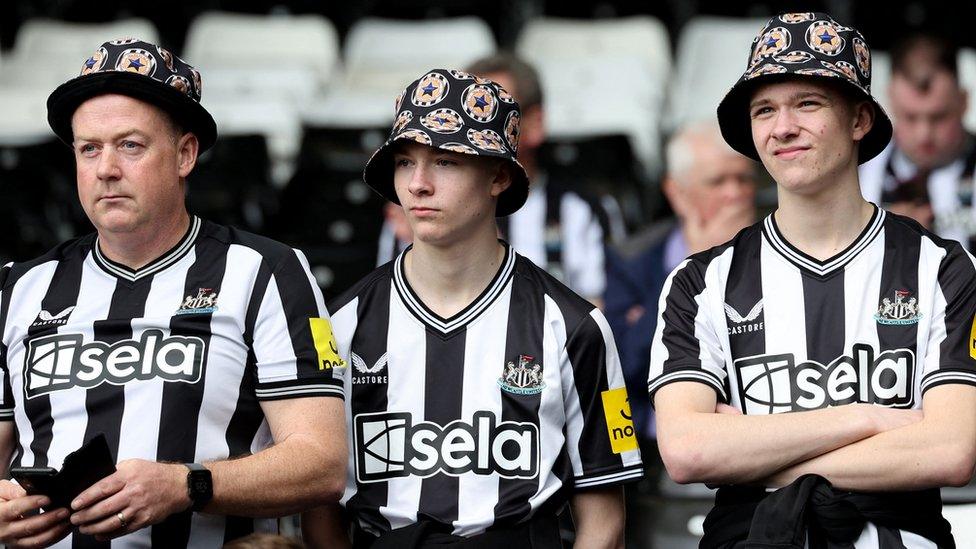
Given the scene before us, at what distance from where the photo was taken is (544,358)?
11.4ft

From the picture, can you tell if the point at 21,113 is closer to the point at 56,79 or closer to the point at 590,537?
the point at 56,79

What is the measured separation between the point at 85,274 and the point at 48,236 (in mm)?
3088

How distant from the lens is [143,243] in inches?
139

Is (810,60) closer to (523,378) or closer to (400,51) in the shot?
(523,378)

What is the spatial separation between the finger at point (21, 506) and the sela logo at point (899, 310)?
1785 millimetres

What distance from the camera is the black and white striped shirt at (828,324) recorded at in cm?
325

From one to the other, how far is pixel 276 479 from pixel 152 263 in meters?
0.63

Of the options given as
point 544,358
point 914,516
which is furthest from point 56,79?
point 914,516

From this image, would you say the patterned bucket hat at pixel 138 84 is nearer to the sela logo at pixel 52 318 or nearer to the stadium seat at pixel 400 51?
the sela logo at pixel 52 318

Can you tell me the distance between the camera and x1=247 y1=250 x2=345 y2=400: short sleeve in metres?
3.38

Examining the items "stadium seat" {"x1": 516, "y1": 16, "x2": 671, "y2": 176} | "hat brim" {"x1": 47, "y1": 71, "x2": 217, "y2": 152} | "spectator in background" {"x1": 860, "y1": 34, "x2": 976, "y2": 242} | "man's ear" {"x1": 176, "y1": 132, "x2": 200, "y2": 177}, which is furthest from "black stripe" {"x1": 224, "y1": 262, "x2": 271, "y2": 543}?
"stadium seat" {"x1": 516, "y1": 16, "x2": 671, "y2": 176}

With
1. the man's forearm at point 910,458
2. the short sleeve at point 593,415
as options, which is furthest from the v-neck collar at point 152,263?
the man's forearm at point 910,458

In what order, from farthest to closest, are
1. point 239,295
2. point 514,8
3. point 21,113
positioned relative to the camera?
point 514,8 → point 21,113 → point 239,295

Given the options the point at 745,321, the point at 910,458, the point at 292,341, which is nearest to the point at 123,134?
the point at 292,341
